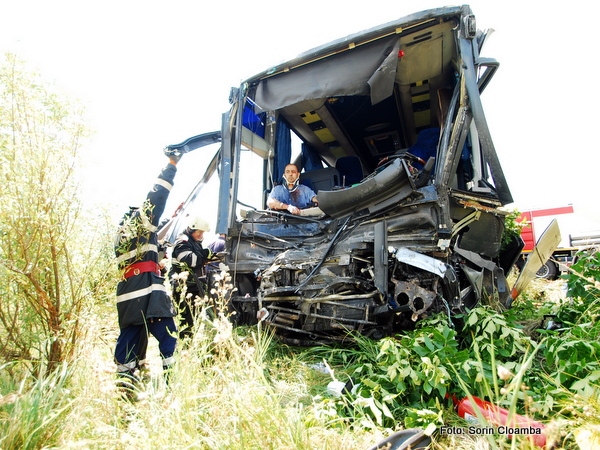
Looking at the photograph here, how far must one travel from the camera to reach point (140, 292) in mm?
2930

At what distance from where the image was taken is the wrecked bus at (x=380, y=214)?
3.00 meters

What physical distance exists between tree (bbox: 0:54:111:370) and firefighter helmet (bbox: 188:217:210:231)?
6.79ft

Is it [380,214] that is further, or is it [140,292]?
[380,214]

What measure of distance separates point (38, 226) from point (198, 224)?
2.43 meters

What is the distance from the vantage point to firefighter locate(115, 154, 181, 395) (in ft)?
9.40

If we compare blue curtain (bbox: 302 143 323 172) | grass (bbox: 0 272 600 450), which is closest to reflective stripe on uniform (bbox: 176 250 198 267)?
grass (bbox: 0 272 600 450)

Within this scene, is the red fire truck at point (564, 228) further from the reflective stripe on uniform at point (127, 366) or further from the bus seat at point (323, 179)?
the reflective stripe on uniform at point (127, 366)

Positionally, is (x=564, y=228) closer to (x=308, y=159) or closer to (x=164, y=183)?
(x=308, y=159)

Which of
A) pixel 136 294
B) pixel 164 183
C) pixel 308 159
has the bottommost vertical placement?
Result: pixel 136 294

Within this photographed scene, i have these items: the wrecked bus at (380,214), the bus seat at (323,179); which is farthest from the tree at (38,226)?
the bus seat at (323,179)

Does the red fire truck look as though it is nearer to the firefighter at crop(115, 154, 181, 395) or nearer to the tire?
the tire

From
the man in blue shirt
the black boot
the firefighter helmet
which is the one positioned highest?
the man in blue shirt

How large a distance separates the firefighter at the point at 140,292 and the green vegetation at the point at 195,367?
129mm

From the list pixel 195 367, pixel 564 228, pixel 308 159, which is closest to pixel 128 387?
pixel 195 367
